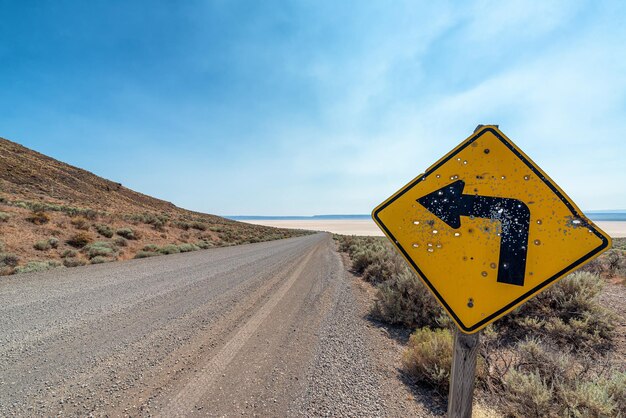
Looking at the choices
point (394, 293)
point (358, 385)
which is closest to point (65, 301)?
point (358, 385)

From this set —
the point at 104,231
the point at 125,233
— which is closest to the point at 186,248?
the point at 125,233

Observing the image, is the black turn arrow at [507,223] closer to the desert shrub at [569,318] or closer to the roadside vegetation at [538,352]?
the roadside vegetation at [538,352]

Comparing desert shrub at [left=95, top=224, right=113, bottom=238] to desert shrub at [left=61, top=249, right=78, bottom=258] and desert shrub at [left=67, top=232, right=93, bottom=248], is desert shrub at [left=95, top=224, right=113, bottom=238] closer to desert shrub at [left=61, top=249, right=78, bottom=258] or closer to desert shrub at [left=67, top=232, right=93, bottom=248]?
desert shrub at [left=67, top=232, right=93, bottom=248]

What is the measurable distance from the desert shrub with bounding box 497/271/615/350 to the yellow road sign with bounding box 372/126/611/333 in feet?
13.3

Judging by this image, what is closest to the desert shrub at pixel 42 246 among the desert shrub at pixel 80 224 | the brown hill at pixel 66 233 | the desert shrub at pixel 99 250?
the brown hill at pixel 66 233

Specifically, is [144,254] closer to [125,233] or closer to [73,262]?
[73,262]

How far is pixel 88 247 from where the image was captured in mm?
13297

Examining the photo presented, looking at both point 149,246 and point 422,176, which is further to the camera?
point 149,246

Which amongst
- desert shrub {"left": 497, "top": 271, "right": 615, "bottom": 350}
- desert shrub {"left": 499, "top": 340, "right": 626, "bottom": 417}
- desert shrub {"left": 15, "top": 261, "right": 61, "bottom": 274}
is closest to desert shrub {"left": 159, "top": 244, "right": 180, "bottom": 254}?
desert shrub {"left": 15, "top": 261, "right": 61, "bottom": 274}

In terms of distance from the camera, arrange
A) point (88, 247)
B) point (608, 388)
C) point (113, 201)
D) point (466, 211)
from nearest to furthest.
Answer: point (466, 211), point (608, 388), point (88, 247), point (113, 201)

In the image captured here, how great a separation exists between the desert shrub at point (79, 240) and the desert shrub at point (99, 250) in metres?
0.44

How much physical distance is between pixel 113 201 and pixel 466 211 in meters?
51.3

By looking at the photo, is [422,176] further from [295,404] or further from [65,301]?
[65,301]

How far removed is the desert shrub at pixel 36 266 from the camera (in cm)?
903
